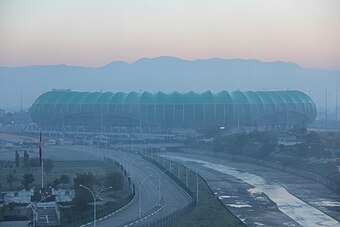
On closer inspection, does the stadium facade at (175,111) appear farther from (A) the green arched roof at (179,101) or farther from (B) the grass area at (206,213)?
(B) the grass area at (206,213)

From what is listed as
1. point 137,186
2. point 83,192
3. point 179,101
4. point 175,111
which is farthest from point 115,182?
point 179,101

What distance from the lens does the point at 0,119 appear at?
2569 cm

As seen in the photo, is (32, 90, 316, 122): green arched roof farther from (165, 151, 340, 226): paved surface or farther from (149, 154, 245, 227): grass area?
(149, 154, 245, 227): grass area

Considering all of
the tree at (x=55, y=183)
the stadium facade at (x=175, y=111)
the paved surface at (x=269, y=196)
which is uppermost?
the stadium facade at (x=175, y=111)

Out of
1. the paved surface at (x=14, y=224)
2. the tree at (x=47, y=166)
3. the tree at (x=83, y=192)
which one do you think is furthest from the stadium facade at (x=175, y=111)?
the paved surface at (x=14, y=224)

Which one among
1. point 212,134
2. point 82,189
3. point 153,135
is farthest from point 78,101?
point 82,189

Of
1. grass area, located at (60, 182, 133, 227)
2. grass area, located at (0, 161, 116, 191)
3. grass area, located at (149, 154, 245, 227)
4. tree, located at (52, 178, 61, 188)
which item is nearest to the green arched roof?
grass area, located at (0, 161, 116, 191)

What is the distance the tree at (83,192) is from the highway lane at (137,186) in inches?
16.3

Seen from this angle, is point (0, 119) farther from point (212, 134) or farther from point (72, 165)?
point (72, 165)

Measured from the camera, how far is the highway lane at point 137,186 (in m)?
7.02

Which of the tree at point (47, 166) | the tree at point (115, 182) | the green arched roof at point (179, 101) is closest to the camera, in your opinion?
the tree at point (115, 182)

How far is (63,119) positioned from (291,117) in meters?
7.06

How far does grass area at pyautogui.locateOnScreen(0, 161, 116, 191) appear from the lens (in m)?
9.21

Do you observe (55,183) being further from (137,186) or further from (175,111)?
(175,111)
